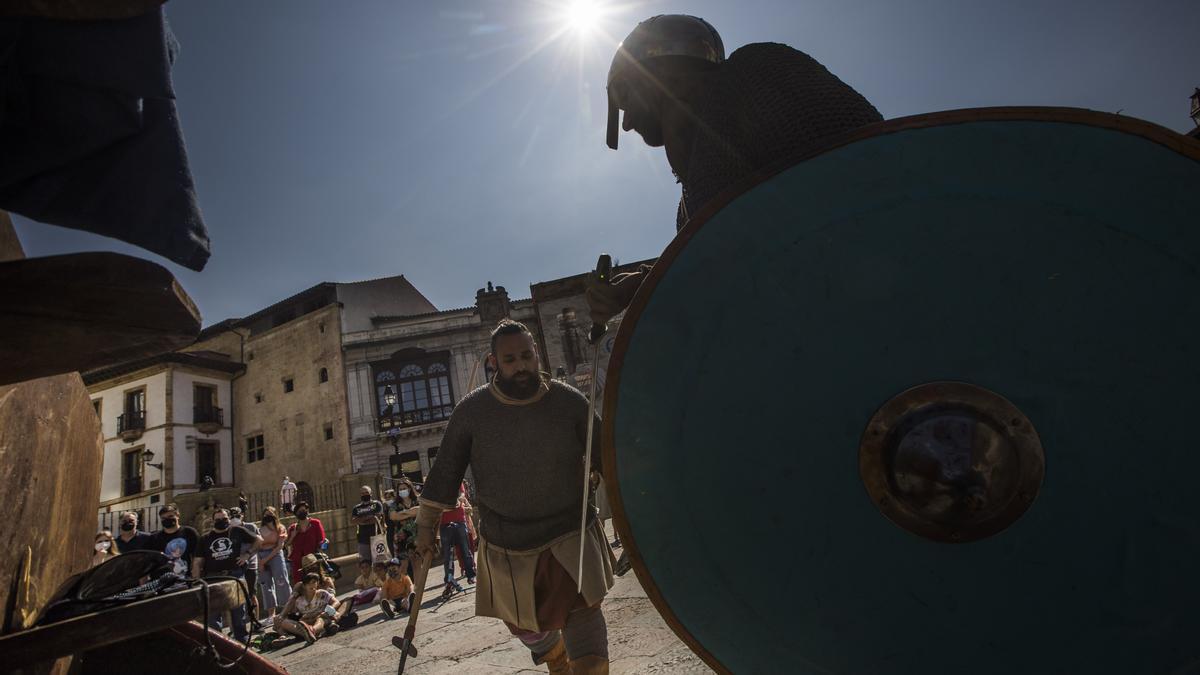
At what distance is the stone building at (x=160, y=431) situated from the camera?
21.9 metres

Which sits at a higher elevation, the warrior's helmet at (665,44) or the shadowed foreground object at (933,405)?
the warrior's helmet at (665,44)

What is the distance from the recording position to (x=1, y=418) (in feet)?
3.52

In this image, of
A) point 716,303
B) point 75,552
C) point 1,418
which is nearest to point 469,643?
point 75,552

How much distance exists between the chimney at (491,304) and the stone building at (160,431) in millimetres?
11622

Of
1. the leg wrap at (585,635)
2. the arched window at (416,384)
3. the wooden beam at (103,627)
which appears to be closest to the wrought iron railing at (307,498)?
the arched window at (416,384)

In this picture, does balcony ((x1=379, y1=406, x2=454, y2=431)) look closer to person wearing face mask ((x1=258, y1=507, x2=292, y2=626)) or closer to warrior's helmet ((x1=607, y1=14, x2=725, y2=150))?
person wearing face mask ((x1=258, y1=507, x2=292, y2=626))

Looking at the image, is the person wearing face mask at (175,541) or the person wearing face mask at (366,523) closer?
the person wearing face mask at (175,541)

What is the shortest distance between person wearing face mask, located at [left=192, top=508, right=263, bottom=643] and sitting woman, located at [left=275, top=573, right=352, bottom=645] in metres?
0.65

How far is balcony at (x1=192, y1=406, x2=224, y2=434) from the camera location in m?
23.4

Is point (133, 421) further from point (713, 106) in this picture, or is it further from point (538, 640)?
point (713, 106)

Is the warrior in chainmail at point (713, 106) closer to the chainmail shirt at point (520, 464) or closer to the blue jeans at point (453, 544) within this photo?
the chainmail shirt at point (520, 464)

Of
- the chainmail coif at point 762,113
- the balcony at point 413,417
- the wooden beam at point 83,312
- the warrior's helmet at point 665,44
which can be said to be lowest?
the wooden beam at point 83,312

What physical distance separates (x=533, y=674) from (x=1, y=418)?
2392 millimetres

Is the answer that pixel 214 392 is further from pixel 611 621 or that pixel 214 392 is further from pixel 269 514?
pixel 611 621
